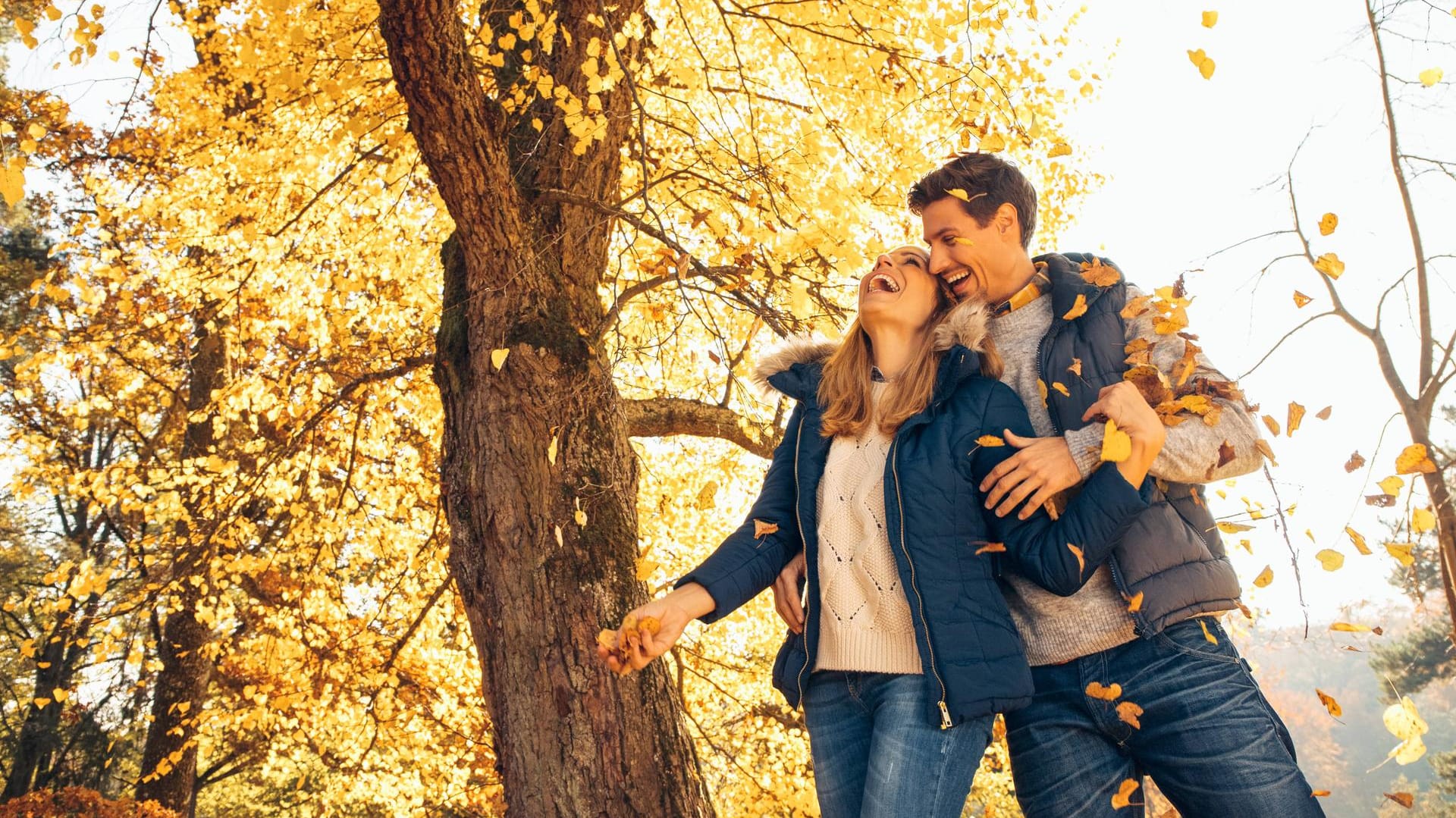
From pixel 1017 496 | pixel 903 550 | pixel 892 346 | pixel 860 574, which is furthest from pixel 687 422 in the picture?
pixel 1017 496

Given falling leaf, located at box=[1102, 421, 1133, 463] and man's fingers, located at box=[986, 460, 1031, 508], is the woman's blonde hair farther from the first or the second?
falling leaf, located at box=[1102, 421, 1133, 463]

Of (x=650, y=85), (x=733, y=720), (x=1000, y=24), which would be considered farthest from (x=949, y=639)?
(x=733, y=720)

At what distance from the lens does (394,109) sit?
233 inches

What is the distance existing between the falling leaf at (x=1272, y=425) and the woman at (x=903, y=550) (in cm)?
34

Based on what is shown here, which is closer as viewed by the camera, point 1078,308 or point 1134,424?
point 1134,424

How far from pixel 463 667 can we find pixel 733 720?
8.65ft

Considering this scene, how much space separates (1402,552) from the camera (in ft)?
7.03

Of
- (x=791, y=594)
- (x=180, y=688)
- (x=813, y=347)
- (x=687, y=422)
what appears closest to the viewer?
(x=791, y=594)

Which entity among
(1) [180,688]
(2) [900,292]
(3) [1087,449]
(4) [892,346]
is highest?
(1) [180,688]

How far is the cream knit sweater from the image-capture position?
6.49ft

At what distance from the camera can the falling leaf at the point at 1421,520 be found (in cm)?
214

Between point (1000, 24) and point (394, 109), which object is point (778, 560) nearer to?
point (1000, 24)

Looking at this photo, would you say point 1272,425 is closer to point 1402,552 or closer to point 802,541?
point 1402,552

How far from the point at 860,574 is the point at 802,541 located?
0.25 meters
